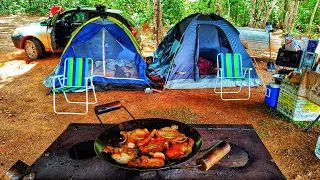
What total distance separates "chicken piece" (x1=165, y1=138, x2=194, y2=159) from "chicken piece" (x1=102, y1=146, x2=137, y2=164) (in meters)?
0.30

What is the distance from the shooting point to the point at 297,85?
4.76 m

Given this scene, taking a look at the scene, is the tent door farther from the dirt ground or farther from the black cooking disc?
the black cooking disc

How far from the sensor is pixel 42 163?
2.39m

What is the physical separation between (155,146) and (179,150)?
237 millimetres

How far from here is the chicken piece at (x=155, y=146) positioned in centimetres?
233

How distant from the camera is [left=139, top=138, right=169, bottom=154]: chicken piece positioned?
2.33 metres

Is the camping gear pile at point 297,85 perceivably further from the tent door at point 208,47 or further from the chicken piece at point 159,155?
the chicken piece at point 159,155

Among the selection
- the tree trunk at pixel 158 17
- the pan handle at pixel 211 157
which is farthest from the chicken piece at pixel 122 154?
the tree trunk at pixel 158 17

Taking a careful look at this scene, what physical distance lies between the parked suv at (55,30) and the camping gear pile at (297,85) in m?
4.23

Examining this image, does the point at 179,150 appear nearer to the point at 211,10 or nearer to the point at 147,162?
the point at 147,162

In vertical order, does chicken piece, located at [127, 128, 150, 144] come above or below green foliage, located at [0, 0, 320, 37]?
below

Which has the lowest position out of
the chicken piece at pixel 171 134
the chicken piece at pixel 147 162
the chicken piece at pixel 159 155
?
the chicken piece at pixel 147 162

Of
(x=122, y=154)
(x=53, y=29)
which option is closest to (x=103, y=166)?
(x=122, y=154)

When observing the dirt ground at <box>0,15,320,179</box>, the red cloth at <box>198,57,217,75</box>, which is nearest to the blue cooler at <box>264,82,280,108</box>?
the dirt ground at <box>0,15,320,179</box>
